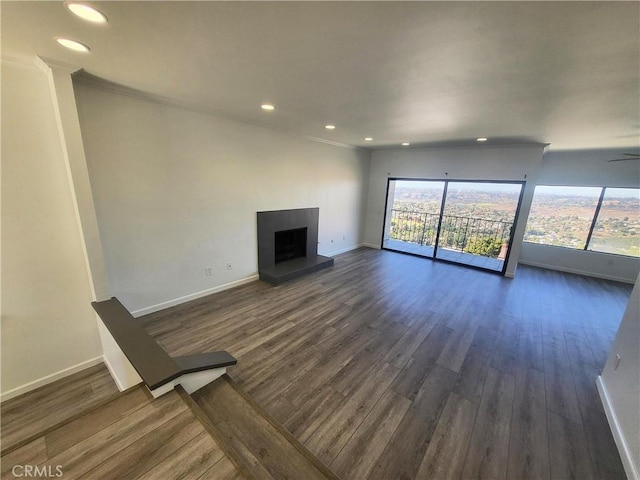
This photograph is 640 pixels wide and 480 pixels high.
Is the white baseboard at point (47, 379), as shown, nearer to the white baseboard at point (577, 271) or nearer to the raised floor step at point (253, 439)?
the raised floor step at point (253, 439)

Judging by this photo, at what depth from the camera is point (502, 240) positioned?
213 inches

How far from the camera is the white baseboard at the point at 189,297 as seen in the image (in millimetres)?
3012

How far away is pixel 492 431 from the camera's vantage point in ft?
5.94

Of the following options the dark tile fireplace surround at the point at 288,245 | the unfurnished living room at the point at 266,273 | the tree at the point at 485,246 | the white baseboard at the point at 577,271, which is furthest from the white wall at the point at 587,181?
the dark tile fireplace surround at the point at 288,245

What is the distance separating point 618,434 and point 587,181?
5403 mm

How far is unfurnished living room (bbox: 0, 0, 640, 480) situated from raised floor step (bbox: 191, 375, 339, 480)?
0.6 inches

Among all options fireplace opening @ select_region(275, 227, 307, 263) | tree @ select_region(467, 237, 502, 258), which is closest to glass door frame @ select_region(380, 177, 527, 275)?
tree @ select_region(467, 237, 502, 258)

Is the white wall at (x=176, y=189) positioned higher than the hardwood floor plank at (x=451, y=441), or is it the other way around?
the white wall at (x=176, y=189)

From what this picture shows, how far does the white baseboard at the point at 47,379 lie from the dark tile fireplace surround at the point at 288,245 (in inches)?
91.7

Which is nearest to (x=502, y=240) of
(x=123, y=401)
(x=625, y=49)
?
(x=625, y=49)

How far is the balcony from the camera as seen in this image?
5.50 meters

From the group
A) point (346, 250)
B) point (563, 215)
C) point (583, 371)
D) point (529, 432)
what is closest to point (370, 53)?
point (529, 432)

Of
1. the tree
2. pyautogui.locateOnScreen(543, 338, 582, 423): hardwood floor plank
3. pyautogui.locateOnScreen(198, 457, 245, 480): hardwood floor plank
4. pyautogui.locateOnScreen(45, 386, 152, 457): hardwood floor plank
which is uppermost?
the tree

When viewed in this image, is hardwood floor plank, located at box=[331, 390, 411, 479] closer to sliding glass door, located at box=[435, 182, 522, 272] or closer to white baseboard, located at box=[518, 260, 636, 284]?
sliding glass door, located at box=[435, 182, 522, 272]
